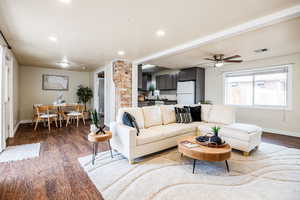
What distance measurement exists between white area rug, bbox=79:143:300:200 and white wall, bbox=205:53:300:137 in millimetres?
2071

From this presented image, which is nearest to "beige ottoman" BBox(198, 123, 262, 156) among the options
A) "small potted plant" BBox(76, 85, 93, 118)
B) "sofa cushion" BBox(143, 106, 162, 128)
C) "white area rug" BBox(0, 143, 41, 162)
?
"sofa cushion" BBox(143, 106, 162, 128)

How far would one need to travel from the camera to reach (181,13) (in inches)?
89.0

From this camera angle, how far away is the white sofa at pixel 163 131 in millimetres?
2604

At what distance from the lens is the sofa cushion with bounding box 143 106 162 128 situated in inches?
136

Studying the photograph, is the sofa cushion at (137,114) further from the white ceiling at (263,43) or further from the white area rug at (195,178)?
the white ceiling at (263,43)

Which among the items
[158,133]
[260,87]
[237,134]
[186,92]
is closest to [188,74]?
[186,92]

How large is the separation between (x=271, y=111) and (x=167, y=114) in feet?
12.0

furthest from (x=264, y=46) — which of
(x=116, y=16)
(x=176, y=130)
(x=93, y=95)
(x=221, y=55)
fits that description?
(x=93, y=95)

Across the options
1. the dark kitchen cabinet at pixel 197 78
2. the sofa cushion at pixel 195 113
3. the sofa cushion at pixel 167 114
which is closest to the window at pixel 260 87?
the dark kitchen cabinet at pixel 197 78

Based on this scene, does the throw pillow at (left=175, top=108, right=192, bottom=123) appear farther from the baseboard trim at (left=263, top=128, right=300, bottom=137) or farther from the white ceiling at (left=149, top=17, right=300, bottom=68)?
the baseboard trim at (left=263, top=128, right=300, bottom=137)

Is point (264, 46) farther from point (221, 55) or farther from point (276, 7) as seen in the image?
point (276, 7)

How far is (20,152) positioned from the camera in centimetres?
303

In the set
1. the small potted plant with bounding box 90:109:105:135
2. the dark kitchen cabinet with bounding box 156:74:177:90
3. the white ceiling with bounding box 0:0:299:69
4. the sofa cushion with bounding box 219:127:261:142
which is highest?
the white ceiling with bounding box 0:0:299:69

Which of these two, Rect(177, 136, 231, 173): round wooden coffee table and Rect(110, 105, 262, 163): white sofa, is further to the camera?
Rect(110, 105, 262, 163): white sofa
